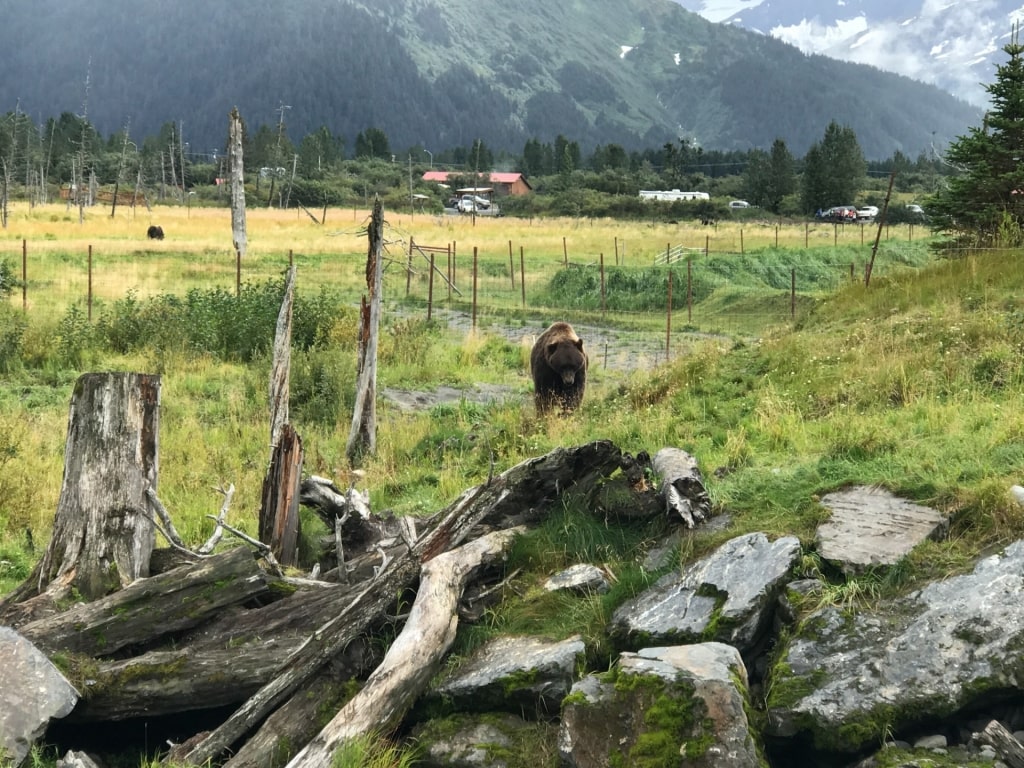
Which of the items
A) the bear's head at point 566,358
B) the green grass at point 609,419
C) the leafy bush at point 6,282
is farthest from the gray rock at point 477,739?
the leafy bush at point 6,282

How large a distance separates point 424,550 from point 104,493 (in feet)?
6.79

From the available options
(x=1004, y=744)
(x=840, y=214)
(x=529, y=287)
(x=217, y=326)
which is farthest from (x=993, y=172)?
(x=840, y=214)

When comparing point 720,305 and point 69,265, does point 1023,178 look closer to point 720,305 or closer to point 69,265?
point 720,305

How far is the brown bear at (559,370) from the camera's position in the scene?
12.1 metres

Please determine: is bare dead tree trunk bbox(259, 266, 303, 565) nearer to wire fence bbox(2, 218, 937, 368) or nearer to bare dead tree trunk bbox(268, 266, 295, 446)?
bare dead tree trunk bbox(268, 266, 295, 446)

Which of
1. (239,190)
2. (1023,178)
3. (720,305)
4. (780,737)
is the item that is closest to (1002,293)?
(1023,178)

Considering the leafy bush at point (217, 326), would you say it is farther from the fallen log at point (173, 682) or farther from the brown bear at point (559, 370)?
the fallen log at point (173, 682)

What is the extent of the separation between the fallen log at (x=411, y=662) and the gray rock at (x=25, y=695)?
140cm

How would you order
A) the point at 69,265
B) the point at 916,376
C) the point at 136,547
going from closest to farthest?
the point at 136,547, the point at 916,376, the point at 69,265

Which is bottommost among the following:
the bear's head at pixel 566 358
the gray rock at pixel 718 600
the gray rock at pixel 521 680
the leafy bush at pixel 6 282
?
the gray rock at pixel 521 680

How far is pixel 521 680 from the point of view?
4770mm

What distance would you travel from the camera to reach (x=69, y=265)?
3091cm

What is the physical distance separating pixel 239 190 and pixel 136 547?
1136 inches

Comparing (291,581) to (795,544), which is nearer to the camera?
(795,544)
